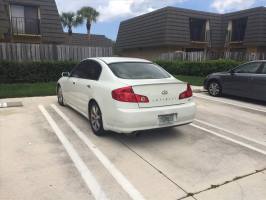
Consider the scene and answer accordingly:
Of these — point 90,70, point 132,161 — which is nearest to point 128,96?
point 132,161

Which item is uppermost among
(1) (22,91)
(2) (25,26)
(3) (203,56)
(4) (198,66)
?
(2) (25,26)

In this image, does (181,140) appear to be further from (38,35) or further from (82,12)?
(82,12)

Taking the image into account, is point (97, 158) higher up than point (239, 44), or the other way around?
point (239, 44)

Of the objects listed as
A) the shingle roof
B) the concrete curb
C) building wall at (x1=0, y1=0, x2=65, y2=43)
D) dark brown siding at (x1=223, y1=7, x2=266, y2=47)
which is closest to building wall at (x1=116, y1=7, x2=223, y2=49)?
dark brown siding at (x1=223, y1=7, x2=266, y2=47)

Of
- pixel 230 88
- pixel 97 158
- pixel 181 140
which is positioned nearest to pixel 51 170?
pixel 97 158

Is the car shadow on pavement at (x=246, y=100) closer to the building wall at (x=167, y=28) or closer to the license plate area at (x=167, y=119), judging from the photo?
the license plate area at (x=167, y=119)

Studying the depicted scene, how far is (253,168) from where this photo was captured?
4086 millimetres

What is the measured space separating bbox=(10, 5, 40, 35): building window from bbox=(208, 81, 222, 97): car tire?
14.4 metres

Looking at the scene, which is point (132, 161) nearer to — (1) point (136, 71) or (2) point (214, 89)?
(1) point (136, 71)

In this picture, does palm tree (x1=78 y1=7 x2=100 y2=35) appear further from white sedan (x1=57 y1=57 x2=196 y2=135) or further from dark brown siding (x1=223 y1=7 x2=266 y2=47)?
white sedan (x1=57 y1=57 x2=196 y2=135)

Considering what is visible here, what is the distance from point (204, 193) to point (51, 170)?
→ 2162 mm

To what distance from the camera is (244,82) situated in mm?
9375

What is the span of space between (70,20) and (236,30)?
22.5 meters

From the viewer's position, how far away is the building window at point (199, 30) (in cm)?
2780
